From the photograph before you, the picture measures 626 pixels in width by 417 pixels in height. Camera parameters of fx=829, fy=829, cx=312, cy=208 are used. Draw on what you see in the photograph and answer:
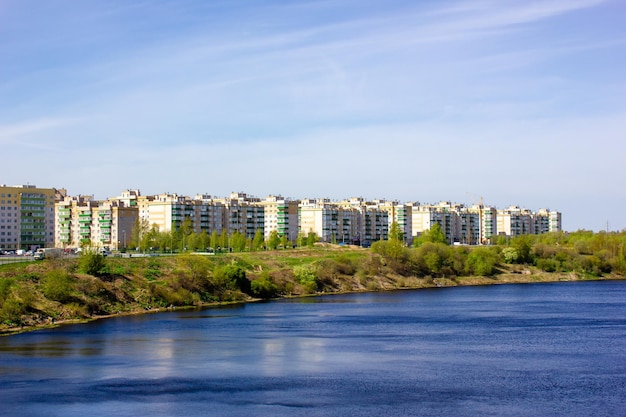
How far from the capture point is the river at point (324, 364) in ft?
99.7

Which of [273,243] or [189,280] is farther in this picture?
[273,243]

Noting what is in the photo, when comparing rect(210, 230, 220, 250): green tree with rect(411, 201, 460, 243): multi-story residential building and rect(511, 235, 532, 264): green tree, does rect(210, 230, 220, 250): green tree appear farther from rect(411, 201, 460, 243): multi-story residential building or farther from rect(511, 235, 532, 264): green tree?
rect(411, 201, 460, 243): multi-story residential building

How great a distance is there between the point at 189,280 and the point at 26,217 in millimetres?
69016

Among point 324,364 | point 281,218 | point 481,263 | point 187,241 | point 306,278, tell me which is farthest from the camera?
point 281,218

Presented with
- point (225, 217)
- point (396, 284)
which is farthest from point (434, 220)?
point (396, 284)

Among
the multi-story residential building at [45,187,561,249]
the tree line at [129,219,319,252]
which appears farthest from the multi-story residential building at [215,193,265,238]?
the tree line at [129,219,319,252]

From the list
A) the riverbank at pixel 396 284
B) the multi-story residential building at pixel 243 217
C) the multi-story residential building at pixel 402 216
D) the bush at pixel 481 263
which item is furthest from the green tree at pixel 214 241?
the multi-story residential building at pixel 402 216

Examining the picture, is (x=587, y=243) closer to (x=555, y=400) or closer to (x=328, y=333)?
(x=328, y=333)

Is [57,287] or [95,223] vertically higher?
[95,223]

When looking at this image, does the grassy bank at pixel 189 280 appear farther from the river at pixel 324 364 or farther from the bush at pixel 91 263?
the river at pixel 324 364

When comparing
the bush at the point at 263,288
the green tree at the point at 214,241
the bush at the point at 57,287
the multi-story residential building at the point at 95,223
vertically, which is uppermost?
the multi-story residential building at the point at 95,223

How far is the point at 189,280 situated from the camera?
239 feet

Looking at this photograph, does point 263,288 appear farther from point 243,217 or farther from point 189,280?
point 243,217

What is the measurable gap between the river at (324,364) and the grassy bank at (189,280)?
3.77 m
